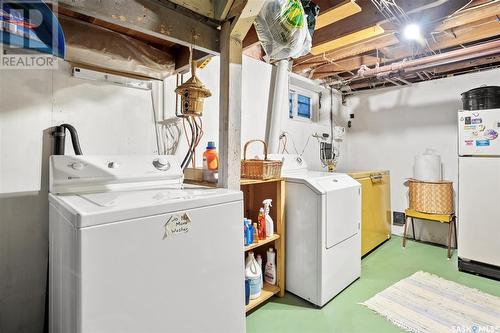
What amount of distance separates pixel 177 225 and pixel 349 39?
241 cm

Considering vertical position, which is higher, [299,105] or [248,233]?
[299,105]

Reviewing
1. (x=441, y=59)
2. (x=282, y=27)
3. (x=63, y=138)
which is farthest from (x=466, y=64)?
(x=63, y=138)

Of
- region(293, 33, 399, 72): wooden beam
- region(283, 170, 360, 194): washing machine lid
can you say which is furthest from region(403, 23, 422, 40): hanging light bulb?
region(283, 170, 360, 194): washing machine lid

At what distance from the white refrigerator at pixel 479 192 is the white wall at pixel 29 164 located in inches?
128

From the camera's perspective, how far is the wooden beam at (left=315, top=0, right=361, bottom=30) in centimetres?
197

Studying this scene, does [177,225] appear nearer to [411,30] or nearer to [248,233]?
[248,233]

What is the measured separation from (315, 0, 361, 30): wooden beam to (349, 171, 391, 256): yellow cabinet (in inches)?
58.6

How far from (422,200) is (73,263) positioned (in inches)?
141

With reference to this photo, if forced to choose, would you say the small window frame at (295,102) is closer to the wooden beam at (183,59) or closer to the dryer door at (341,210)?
the dryer door at (341,210)

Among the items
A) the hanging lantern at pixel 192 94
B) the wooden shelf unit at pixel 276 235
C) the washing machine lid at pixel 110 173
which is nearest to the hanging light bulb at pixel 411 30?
the wooden shelf unit at pixel 276 235

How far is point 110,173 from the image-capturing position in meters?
1.39

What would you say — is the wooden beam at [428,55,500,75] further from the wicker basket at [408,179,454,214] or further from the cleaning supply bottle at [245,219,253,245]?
the cleaning supply bottle at [245,219,253,245]

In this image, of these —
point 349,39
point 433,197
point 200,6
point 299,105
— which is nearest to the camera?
point 200,6

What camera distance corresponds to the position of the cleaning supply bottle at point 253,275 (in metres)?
1.95
